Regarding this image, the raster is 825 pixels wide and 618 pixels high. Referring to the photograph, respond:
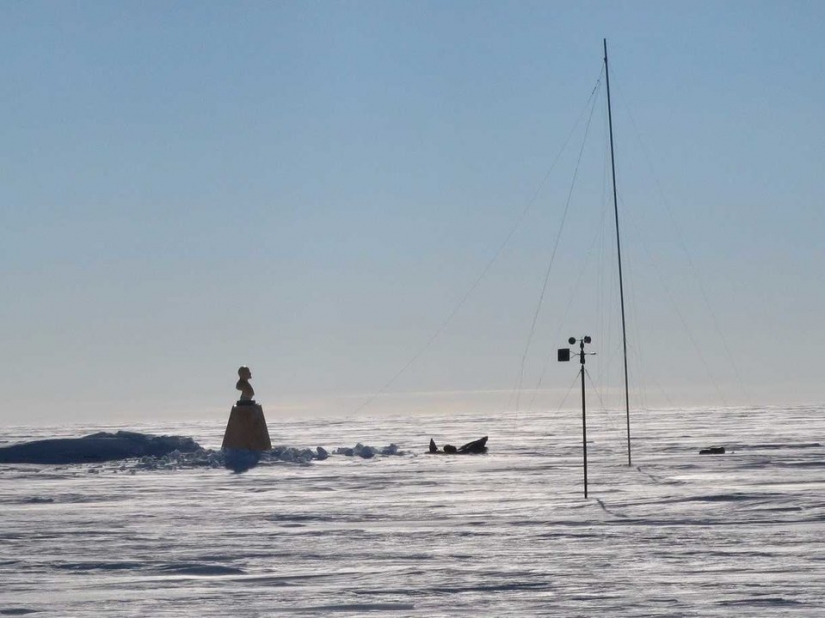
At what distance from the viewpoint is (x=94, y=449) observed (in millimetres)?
38750

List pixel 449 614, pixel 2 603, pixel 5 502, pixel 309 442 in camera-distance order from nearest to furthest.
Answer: pixel 449 614, pixel 2 603, pixel 5 502, pixel 309 442

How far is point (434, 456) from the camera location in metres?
36.4

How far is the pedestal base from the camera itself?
1463 inches

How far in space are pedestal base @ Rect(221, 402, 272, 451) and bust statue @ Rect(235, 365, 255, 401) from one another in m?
0.44

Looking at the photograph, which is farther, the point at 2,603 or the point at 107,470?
the point at 107,470

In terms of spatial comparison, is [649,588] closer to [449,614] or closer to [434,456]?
[449,614]

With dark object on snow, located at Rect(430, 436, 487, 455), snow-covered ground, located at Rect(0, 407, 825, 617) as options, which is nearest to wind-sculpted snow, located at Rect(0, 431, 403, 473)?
dark object on snow, located at Rect(430, 436, 487, 455)

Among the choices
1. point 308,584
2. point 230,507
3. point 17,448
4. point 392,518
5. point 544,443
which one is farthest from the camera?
point 544,443

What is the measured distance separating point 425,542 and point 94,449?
25.1m

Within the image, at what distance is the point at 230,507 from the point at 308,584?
8.70m

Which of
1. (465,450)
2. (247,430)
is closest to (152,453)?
(247,430)

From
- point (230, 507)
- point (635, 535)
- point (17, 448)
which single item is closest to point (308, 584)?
point (635, 535)

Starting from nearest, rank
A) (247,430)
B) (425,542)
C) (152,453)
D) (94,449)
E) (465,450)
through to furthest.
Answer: (425,542), (247,430), (465,450), (94,449), (152,453)

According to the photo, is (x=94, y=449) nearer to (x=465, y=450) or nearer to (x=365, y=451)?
(x=365, y=451)
